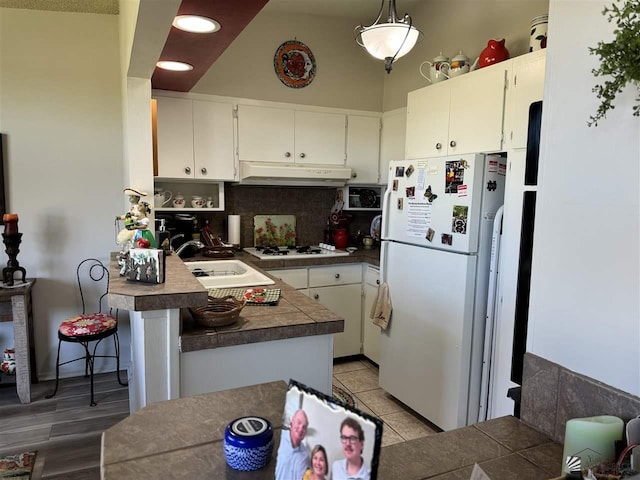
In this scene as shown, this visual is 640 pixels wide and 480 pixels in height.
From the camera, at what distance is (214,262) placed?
10.5 feet

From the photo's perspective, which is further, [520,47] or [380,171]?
[380,171]

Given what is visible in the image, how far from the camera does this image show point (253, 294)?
2.19 metres

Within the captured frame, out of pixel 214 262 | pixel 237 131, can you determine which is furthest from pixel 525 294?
pixel 237 131

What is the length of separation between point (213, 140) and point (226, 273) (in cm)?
105

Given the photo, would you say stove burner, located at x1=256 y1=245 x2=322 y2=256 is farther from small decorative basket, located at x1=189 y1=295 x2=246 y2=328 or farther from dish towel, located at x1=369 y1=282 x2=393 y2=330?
small decorative basket, located at x1=189 y1=295 x2=246 y2=328

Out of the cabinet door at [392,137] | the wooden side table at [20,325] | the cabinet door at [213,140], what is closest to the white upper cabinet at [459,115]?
the cabinet door at [392,137]

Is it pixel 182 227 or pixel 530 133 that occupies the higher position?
pixel 530 133

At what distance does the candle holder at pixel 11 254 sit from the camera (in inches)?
116

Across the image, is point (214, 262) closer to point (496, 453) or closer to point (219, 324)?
point (219, 324)

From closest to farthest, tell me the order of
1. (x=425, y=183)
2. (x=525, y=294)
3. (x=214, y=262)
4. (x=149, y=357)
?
(x=525, y=294)
(x=149, y=357)
(x=425, y=183)
(x=214, y=262)

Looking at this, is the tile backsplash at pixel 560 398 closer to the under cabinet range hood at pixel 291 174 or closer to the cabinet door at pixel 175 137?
the under cabinet range hood at pixel 291 174

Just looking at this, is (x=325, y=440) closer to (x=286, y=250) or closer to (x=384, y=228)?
(x=384, y=228)

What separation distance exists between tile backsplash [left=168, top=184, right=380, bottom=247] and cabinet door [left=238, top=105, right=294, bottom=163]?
0.41 metres

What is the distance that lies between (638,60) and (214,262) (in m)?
2.83
